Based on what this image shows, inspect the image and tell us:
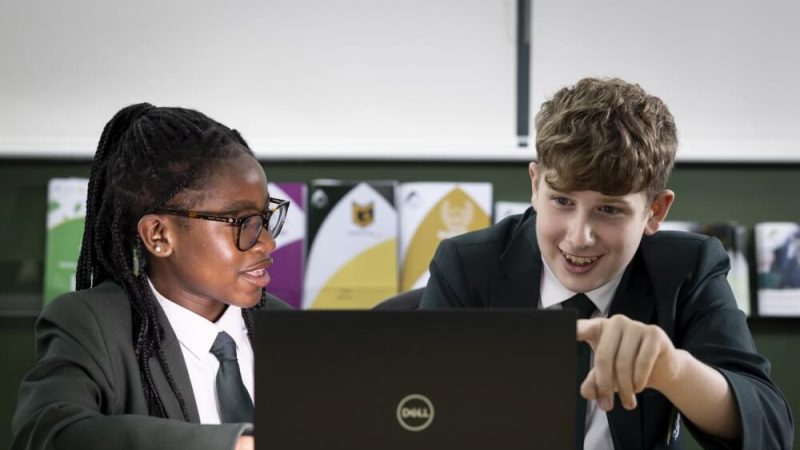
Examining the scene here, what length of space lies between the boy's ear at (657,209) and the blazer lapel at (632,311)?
5 cm

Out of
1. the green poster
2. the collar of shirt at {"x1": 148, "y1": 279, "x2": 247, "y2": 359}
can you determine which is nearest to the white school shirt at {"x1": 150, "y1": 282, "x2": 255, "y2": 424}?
the collar of shirt at {"x1": 148, "y1": 279, "x2": 247, "y2": 359}

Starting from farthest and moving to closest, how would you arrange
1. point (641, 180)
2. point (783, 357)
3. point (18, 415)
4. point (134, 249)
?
point (783, 357) → point (134, 249) → point (641, 180) → point (18, 415)

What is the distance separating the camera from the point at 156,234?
1423mm

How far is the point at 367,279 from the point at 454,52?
64cm

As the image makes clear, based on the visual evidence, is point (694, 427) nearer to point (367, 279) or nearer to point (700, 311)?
point (700, 311)

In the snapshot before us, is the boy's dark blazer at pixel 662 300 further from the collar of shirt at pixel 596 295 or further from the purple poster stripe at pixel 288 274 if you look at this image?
the purple poster stripe at pixel 288 274

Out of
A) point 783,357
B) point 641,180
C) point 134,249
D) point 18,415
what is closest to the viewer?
point 18,415

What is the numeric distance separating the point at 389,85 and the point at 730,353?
56.4 inches

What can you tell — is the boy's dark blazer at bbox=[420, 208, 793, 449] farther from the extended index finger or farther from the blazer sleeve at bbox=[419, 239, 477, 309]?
the extended index finger

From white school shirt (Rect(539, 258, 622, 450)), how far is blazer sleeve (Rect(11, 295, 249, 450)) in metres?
0.57

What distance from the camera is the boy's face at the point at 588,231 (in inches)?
52.2

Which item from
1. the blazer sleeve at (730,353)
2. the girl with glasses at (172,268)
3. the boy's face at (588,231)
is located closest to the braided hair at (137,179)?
the girl with glasses at (172,268)

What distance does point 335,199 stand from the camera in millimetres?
2438

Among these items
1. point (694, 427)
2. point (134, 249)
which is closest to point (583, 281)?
point (694, 427)
